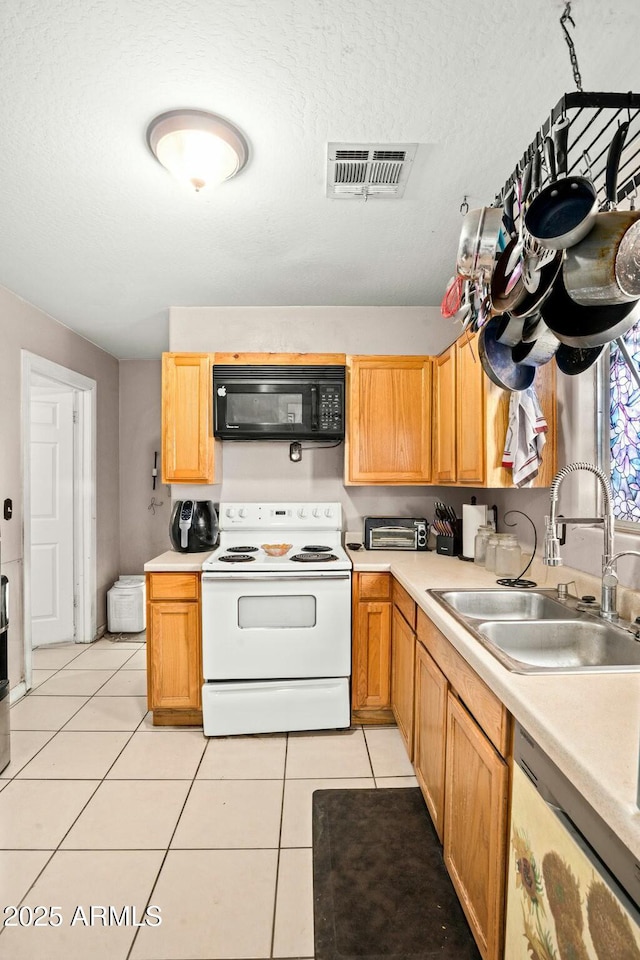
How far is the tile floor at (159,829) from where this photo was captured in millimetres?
1488

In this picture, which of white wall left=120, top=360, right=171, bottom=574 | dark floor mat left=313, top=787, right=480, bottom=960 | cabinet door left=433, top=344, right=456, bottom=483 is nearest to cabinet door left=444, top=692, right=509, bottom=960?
dark floor mat left=313, top=787, right=480, bottom=960

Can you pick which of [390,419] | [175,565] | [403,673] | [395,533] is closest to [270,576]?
[175,565]

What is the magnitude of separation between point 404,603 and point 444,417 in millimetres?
1118

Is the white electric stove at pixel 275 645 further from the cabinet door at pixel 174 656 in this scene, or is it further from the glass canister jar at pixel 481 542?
the glass canister jar at pixel 481 542

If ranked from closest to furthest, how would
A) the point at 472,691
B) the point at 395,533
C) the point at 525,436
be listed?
the point at 472,691
the point at 525,436
the point at 395,533

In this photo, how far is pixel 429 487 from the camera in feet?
11.0

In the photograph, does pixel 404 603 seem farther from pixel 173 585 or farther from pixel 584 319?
pixel 584 319

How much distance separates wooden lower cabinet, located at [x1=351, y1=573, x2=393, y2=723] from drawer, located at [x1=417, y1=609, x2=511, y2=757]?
749mm

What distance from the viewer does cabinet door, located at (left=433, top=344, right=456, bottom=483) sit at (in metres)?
2.72

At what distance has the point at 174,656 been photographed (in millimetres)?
2662

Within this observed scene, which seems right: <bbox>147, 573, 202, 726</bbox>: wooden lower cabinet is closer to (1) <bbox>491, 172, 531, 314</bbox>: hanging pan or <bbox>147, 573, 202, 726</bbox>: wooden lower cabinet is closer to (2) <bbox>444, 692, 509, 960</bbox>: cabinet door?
(2) <bbox>444, 692, 509, 960</bbox>: cabinet door

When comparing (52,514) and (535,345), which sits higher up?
(535,345)

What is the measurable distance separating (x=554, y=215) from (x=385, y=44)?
0.66 metres

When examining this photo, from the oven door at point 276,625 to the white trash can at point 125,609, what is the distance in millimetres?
2020
